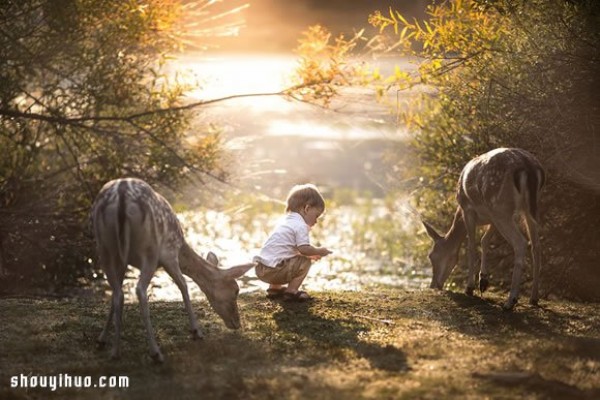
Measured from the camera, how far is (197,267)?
27.9ft

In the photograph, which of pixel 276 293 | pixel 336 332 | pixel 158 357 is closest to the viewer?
pixel 158 357

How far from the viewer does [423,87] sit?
12.5m

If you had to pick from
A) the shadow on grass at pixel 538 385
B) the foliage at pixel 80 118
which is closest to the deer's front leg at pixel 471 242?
the shadow on grass at pixel 538 385

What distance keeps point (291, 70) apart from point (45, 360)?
5.56 metres

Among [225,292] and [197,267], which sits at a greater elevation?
[197,267]

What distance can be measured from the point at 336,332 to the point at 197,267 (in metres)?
1.35

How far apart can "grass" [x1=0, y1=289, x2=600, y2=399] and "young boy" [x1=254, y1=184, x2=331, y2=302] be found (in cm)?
26

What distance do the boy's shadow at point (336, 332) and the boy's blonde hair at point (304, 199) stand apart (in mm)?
957

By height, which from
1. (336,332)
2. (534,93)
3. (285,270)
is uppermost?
(534,93)

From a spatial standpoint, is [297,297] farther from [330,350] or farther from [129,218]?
[129,218]

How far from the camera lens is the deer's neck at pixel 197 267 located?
27.8 ft

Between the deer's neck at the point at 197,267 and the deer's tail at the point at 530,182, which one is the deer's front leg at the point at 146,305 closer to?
Answer: the deer's neck at the point at 197,267

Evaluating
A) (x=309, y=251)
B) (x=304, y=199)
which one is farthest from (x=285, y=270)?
(x=304, y=199)

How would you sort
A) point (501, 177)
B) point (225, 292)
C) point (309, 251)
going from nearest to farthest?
point (225, 292)
point (501, 177)
point (309, 251)
